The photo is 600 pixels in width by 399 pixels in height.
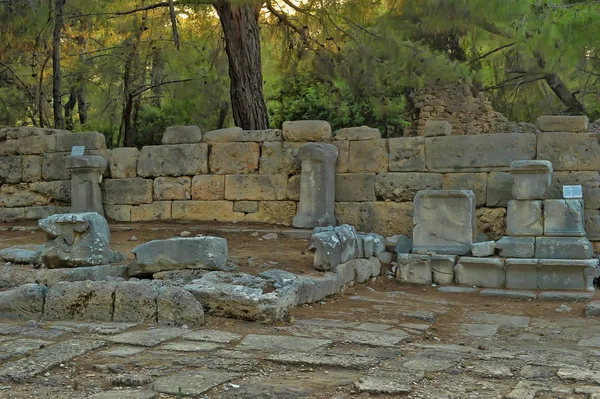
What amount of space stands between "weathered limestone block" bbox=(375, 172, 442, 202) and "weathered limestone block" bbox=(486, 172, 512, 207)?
69 cm

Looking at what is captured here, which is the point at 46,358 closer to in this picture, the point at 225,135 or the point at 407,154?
the point at 407,154

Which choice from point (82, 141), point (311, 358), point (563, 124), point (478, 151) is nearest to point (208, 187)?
point (82, 141)

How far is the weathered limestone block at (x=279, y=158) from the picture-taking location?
36.8 feet

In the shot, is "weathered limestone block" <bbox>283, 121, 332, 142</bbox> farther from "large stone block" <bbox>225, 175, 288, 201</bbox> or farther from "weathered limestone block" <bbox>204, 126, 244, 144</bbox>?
"weathered limestone block" <bbox>204, 126, 244, 144</bbox>

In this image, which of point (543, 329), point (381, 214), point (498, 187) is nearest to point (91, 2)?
point (381, 214)

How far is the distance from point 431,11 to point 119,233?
20.1ft

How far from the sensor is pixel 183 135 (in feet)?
39.1

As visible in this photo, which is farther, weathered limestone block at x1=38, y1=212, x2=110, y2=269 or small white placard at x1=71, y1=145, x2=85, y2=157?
small white placard at x1=71, y1=145, x2=85, y2=157

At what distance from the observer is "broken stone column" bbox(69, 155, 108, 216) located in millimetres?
11984

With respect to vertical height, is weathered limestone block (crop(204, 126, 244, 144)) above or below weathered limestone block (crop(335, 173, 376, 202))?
above

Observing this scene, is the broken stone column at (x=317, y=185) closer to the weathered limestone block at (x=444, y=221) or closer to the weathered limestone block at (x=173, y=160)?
the weathered limestone block at (x=444, y=221)

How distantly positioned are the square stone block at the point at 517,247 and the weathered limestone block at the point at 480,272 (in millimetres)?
152

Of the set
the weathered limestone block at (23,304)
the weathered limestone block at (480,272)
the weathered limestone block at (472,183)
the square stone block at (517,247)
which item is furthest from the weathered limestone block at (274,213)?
the weathered limestone block at (23,304)

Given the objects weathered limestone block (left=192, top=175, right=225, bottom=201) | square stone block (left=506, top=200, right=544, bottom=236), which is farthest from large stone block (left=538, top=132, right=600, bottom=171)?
weathered limestone block (left=192, top=175, right=225, bottom=201)
